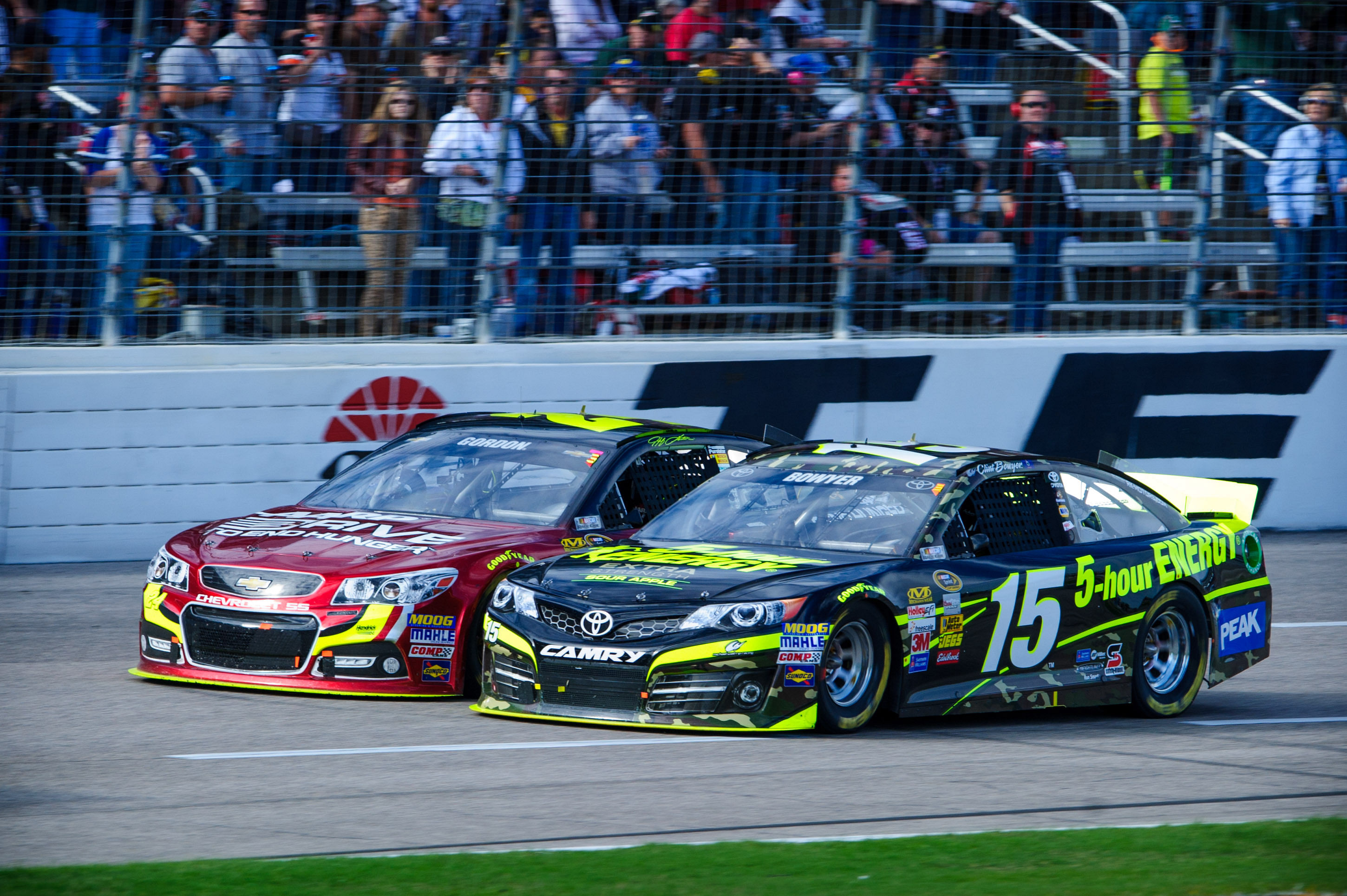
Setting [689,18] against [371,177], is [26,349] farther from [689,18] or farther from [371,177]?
[689,18]

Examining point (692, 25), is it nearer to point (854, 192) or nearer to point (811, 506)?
point (854, 192)

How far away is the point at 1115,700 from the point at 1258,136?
296 inches

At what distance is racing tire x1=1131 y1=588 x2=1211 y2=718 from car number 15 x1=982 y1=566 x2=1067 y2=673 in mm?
614

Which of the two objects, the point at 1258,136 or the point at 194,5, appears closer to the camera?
the point at 194,5

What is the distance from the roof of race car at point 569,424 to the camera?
9352 mm

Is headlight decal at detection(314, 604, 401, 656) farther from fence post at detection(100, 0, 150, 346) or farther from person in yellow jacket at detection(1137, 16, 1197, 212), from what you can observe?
person in yellow jacket at detection(1137, 16, 1197, 212)

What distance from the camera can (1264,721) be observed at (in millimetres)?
8406

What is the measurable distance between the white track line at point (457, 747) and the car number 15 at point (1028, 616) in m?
1.29

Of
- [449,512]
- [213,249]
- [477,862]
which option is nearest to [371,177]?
[213,249]

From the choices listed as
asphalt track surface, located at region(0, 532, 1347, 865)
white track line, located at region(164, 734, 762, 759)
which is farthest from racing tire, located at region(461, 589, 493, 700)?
white track line, located at region(164, 734, 762, 759)

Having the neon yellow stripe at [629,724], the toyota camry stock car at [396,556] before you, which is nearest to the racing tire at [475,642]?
the toyota camry stock car at [396,556]

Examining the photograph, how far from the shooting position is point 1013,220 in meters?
13.7

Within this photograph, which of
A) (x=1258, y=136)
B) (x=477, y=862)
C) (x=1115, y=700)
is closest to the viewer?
(x=477, y=862)

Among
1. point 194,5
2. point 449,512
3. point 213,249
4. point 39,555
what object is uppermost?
point 194,5
